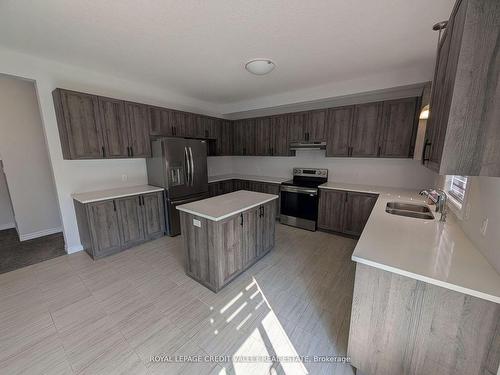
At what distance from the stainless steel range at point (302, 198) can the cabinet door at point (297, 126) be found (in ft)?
2.37

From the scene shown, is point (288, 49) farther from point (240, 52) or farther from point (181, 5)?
point (181, 5)

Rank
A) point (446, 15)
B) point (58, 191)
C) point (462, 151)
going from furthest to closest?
point (58, 191) → point (446, 15) → point (462, 151)

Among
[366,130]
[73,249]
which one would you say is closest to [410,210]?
[366,130]

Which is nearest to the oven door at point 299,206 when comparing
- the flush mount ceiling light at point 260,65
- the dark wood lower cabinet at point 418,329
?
the flush mount ceiling light at point 260,65

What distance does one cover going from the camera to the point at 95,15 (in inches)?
69.8

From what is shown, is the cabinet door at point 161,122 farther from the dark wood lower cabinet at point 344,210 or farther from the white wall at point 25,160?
the dark wood lower cabinet at point 344,210

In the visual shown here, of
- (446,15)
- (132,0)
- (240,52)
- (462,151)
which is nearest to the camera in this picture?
(462,151)

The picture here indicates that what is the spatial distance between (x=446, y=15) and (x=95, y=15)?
315cm

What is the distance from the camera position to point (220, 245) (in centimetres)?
214

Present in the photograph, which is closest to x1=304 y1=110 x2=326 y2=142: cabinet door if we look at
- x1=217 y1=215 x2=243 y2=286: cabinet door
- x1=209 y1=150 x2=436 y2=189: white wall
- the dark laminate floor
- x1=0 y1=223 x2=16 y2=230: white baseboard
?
x1=209 y1=150 x2=436 y2=189: white wall

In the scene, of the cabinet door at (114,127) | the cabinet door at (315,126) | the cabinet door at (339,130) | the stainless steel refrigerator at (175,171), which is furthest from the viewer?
the cabinet door at (315,126)

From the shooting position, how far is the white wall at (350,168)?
340 centimetres

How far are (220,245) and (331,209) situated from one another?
2.42 m

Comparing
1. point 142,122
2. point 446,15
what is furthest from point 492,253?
point 142,122
